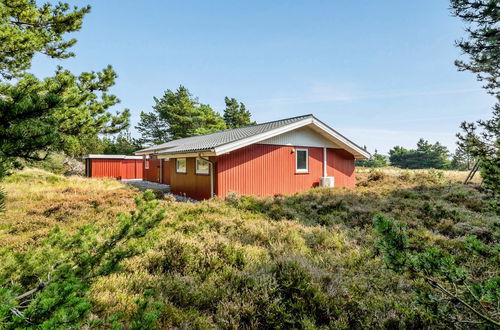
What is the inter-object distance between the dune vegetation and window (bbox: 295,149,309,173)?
17.7 ft

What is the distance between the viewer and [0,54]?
631cm

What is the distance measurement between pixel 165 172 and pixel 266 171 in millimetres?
9437

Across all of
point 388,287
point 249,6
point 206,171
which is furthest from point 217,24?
point 388,287

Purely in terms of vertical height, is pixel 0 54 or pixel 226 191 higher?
pixel 0 54

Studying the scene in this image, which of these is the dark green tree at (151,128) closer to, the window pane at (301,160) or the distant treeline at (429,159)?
the window pane at (301,160)

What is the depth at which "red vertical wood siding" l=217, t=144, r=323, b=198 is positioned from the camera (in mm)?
10867

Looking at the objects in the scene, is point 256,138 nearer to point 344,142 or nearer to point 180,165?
point 180,165

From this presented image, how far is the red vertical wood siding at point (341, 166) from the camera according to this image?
47.2 feet

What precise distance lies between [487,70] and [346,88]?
6.09m

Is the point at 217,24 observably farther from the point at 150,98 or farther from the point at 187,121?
the point at 150,98

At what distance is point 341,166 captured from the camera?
14.9 metres

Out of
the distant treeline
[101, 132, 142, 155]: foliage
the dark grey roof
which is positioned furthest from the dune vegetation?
the distant treeline

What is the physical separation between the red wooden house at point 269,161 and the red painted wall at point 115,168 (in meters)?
12.0

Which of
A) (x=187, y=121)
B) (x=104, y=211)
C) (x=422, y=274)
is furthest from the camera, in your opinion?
(x=187, y=121)
